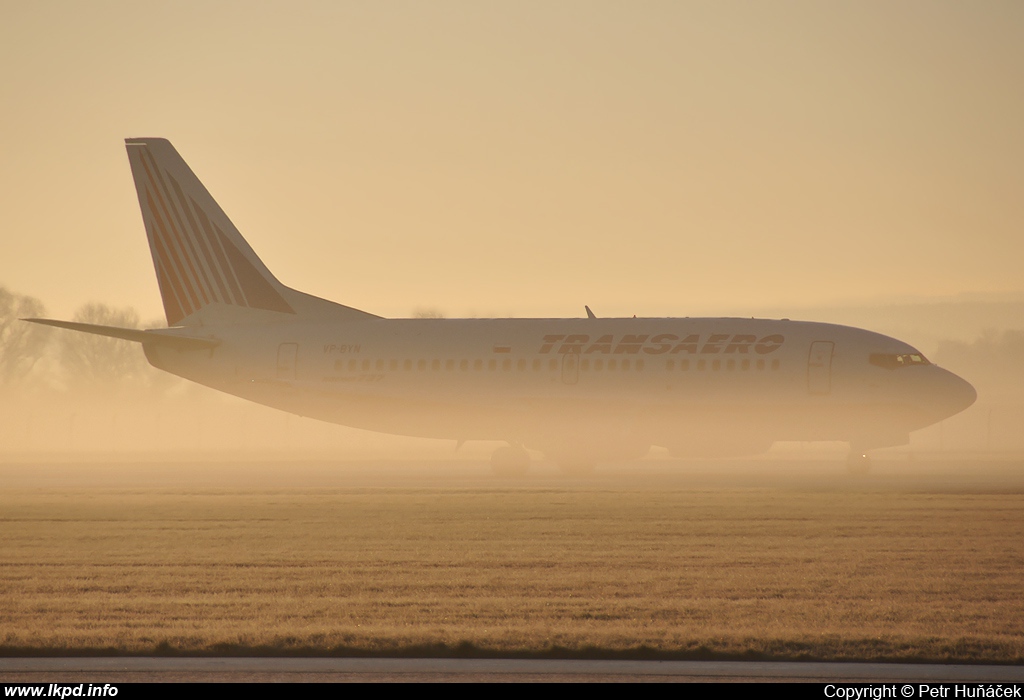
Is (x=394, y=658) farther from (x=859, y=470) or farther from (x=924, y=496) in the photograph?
(x=859, y=470)

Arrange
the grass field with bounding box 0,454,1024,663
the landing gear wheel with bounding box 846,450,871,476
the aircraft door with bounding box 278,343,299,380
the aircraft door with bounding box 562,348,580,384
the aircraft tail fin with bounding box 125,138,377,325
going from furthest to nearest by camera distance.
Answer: the aircraft tail fin with bounding box 125,138,377,325 → the aircraft door with bounding box 278,343,299,380 → the aircraft door with bounding box 562,348,580,384 → the landing gear wheel with bounding box 846,450,871,476 → the grass field with bounding box 0,454,1024,663

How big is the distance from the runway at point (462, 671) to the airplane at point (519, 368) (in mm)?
31207

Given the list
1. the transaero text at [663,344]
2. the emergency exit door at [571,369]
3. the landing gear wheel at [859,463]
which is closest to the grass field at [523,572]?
the landing gear wheel at [859,463]

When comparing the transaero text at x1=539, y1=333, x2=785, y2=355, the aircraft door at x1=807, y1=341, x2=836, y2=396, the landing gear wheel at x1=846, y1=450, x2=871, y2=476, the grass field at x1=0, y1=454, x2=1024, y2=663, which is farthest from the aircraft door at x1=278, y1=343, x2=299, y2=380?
the landing gear wheel at x1=846, y1=450, x2=871, y2=476

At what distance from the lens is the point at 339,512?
96.2 feet

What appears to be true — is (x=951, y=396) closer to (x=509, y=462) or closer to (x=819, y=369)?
(x=819, y=369)

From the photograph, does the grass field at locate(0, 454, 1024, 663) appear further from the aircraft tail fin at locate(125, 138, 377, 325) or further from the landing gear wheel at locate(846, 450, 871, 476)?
the aircraft tail fin at locate(125, 138, 377, 325)

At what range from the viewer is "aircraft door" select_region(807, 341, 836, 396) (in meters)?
43.4

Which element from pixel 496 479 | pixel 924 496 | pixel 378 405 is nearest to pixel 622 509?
pixel 924 496

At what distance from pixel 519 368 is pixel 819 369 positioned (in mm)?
11953

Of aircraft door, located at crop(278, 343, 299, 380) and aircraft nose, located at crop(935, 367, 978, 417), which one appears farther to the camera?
aircraft door, located at crop(278, 343, 299, 380)

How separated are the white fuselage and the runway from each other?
31.1 m

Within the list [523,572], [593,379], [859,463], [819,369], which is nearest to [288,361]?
[593,379]

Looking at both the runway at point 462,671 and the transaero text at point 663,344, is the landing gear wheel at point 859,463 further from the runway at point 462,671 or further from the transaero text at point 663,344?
the runway at point 462,671
